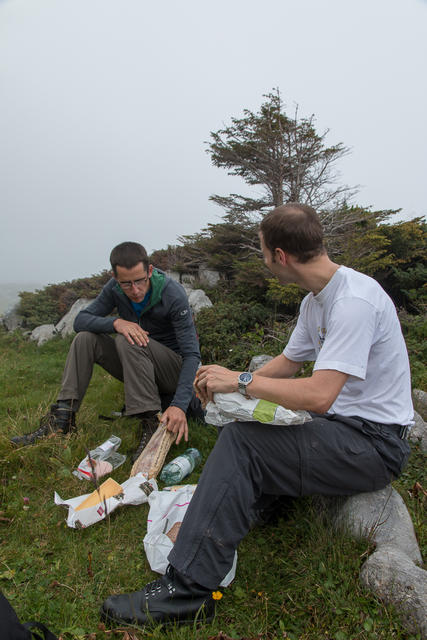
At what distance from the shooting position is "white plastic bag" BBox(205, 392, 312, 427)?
186cm

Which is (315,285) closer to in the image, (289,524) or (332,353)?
(332,353)

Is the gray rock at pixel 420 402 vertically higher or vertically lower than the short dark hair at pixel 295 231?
lower

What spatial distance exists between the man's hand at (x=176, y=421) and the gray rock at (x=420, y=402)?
2318mm

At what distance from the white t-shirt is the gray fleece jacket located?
5.17 ft

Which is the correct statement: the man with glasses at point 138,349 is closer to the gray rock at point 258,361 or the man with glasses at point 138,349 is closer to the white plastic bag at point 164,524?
the white plastic bag at point 164,524

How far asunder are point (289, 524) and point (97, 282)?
1016 centimetres

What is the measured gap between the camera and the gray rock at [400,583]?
157 centimetres

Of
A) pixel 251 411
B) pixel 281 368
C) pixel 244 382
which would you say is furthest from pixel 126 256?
pixel 251 411

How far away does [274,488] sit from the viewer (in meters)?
1.96

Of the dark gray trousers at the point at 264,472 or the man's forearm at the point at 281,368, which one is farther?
the man's forearm at the point at 281,368

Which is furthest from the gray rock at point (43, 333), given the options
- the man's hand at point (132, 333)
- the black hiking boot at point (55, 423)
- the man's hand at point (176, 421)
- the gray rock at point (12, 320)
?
the man's hand at point (176, 421)

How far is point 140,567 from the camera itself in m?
2.11

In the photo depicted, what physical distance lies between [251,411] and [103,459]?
177cm

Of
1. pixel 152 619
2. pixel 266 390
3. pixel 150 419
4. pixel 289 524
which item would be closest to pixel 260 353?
pixel 150 419
